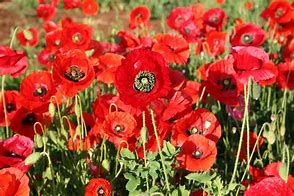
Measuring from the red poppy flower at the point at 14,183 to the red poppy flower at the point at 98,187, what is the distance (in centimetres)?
27

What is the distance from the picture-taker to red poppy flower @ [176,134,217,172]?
203cm

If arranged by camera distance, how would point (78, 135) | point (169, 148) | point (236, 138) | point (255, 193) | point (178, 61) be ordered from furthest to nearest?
point (236, 138) → point (178, 61) → point (78, 135) → point (169, 148) → point (255, 193)

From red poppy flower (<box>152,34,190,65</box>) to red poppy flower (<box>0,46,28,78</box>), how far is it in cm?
65

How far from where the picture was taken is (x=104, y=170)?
2.32 metres

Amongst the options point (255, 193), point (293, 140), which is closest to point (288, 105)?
point (293, 140)

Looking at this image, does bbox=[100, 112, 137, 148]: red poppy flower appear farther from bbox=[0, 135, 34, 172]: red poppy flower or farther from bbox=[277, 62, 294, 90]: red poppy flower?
bbox=[277, 62, 294, 90]: red poppy flower

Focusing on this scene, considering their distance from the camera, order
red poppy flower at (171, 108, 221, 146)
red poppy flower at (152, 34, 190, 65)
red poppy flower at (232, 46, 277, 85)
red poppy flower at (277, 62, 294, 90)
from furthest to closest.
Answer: red poppy flower at (277, 62, 294, 90), red poppy flower at (152, 34, 190, 65), red poppy flower at (171, 108, 221, 146), red poppy flower at (232, 46, 277, 85)

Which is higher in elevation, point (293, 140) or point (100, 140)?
point (100, 140)

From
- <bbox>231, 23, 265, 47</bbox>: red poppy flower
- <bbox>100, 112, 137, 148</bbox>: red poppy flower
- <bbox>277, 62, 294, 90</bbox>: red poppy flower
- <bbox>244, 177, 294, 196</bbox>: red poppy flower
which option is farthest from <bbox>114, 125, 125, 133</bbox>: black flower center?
<bbox>231, 23, 265, 47</bbox>: red poppy flower

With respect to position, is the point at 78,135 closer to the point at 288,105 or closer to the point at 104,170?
the point at 104,170

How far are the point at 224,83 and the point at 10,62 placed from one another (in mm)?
931

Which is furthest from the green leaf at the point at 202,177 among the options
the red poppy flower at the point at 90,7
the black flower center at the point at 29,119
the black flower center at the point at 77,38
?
the red poppy flower at the point at 90,7

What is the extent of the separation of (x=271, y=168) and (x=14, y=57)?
112 centimetres

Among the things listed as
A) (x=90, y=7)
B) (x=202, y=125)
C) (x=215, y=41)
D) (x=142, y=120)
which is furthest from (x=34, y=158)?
(x=90, y=7)
